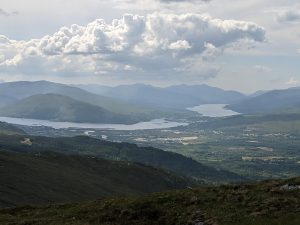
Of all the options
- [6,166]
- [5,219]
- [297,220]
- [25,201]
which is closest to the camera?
[297,220]

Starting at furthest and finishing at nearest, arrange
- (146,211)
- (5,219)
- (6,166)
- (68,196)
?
(6,166)
(68,196)
(5,219)
(146,211)

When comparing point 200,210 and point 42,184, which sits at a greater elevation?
point 200,210

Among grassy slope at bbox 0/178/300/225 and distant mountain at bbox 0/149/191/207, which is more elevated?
grassy slope at bbox 0/178/300/225

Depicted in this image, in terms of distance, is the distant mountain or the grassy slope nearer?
the grassy slope

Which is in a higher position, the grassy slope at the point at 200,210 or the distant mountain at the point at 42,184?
the grassy slope at the point at 200,210

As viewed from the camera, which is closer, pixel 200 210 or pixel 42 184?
pixel 200 210

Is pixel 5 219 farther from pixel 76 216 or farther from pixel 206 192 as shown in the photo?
pixel 206 192

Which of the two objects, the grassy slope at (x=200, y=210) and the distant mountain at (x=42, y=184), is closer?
the grassy slope at (x=200, y=210)

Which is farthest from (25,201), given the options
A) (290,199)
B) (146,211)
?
(290,199)
